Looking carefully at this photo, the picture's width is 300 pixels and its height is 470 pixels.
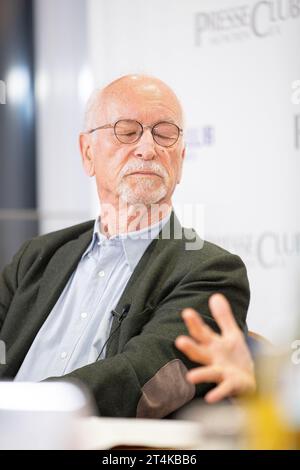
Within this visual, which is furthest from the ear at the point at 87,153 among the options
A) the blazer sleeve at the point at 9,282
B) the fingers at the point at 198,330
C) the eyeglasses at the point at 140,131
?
the fingers at the point at 198,330

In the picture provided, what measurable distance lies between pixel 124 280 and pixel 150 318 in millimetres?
114

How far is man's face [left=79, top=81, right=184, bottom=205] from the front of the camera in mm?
1625

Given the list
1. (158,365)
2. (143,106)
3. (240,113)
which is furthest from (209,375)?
(240,113)

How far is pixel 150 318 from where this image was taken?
1550 millimetres

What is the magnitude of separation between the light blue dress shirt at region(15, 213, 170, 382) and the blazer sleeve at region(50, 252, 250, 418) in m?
0.10

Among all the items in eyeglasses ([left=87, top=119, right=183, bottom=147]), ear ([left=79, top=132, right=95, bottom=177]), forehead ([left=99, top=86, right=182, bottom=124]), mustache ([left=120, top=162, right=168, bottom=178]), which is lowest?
mustache ([left=120, top=162, right=168, bottom=178])

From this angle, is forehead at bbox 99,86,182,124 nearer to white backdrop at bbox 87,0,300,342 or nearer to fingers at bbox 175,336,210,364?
white backdrop at bbox 87,0,300,342

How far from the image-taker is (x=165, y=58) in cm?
186

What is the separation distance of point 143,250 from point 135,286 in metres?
0.08

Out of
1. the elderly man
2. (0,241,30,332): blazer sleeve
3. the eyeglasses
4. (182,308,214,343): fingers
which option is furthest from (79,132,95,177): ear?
(182,308,214,343): fingers

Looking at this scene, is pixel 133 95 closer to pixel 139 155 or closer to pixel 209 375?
pixel 139 155

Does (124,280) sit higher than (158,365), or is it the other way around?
(124,280)
